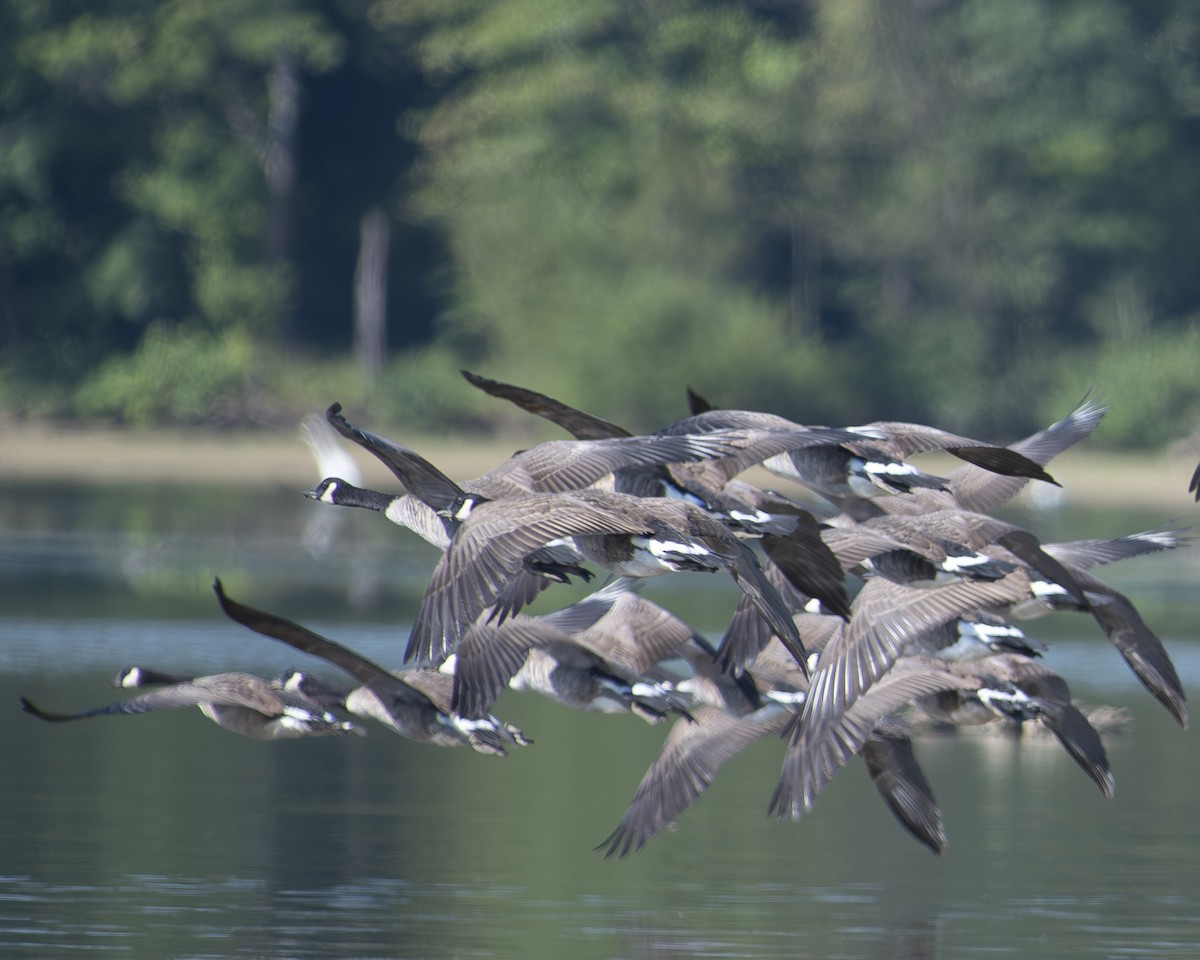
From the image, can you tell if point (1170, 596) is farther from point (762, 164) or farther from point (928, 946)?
point (762, 164)

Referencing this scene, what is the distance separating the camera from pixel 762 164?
54.1m

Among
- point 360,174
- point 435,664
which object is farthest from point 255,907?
point 360,174

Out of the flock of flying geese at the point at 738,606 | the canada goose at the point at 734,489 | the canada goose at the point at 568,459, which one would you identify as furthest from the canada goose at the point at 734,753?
the canada goose at the point at 568,459

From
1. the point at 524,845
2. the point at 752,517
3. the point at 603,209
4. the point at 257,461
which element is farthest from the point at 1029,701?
the point at 603,209

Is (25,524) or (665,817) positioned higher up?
(25,524)

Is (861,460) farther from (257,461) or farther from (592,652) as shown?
(257,461)

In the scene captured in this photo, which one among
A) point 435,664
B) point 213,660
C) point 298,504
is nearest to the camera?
point 435,664

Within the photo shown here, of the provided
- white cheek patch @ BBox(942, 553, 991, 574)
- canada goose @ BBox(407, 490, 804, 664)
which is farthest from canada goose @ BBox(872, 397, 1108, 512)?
canada goose @ BBox(407, 490, 804, 664)

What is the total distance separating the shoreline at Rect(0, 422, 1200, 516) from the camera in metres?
44.3

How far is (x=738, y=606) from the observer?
42.7ft

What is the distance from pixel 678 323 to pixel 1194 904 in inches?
1426

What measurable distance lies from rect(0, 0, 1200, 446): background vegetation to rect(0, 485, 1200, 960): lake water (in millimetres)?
26563

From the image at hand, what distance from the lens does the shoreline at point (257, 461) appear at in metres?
44.3

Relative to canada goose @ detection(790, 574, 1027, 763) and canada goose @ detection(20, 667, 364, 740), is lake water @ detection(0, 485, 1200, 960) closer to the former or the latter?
canada goose @ detection(20, 667, 364, 740)
